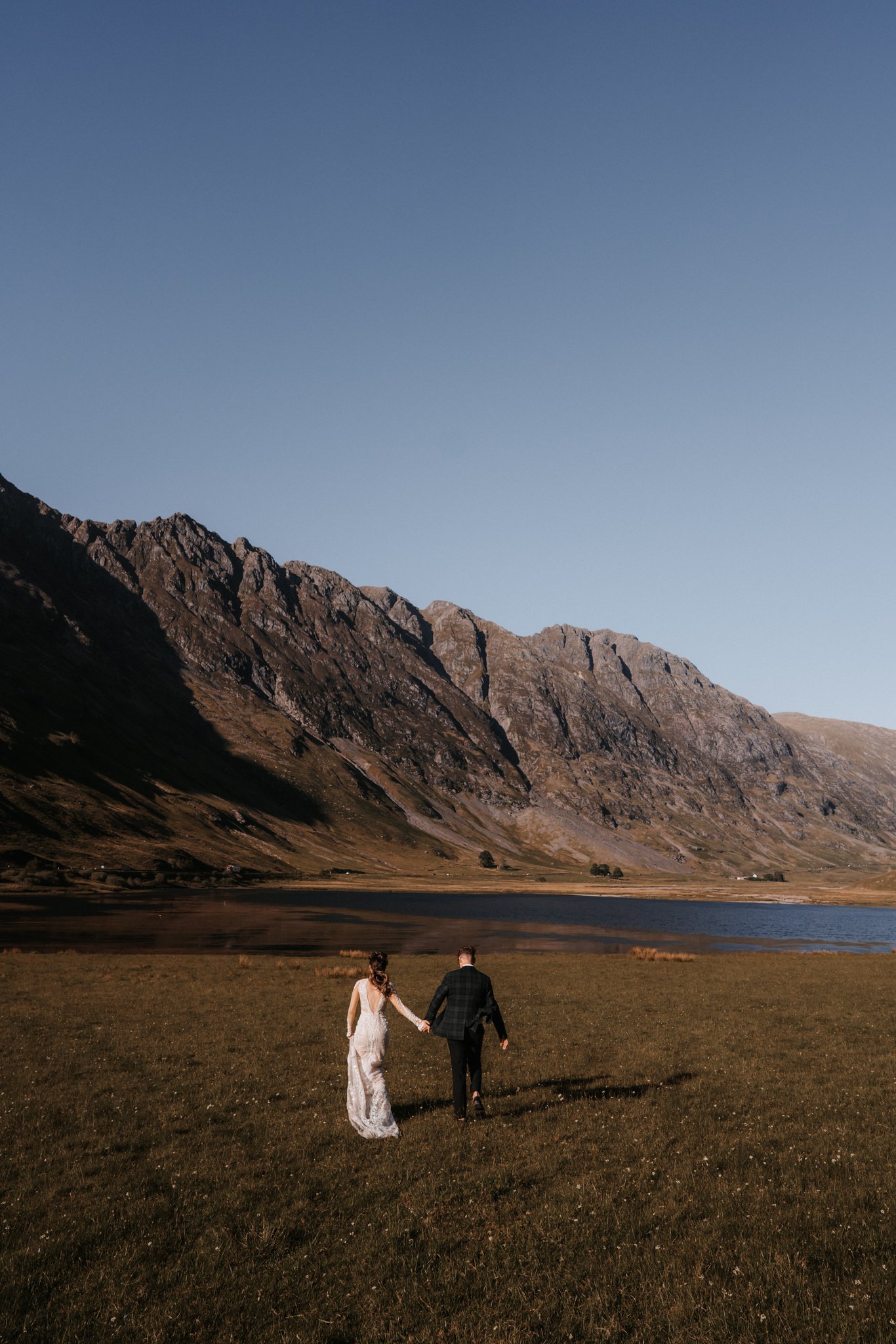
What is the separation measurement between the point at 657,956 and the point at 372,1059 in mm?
50835

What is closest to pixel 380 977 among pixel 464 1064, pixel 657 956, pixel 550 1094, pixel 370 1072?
pixel 370 1072

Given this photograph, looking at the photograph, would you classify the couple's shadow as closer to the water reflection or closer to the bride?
the bride

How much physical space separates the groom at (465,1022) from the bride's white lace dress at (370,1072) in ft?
3.54

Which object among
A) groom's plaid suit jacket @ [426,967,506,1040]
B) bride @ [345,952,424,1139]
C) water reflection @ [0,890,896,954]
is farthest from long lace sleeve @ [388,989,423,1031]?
water reflection @ [0,890,896,954]

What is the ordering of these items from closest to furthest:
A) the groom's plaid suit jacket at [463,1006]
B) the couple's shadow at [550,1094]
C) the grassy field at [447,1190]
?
the grassy field at [447,1190]
the groom's plaid suit jacket at [463,1006]
the couple's shadow at [550,1094]

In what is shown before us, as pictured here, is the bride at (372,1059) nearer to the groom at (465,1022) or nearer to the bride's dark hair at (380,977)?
the bride's dark hair at (380,977)

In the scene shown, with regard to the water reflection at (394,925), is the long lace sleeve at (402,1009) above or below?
above

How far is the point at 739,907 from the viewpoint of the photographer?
180 m

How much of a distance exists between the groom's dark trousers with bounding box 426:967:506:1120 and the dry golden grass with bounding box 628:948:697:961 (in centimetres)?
4585

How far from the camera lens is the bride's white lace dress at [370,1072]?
53.3 ft

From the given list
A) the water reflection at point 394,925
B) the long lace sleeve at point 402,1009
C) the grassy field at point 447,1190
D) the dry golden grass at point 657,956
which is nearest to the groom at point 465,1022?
the long lace sleeve at point 402,1009

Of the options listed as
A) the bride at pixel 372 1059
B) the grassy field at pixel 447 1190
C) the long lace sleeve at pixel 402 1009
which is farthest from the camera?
the bride at pixel 372 1059

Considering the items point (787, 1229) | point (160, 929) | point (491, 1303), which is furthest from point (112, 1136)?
point (160, 929)

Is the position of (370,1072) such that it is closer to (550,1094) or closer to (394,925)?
(550,1094)
